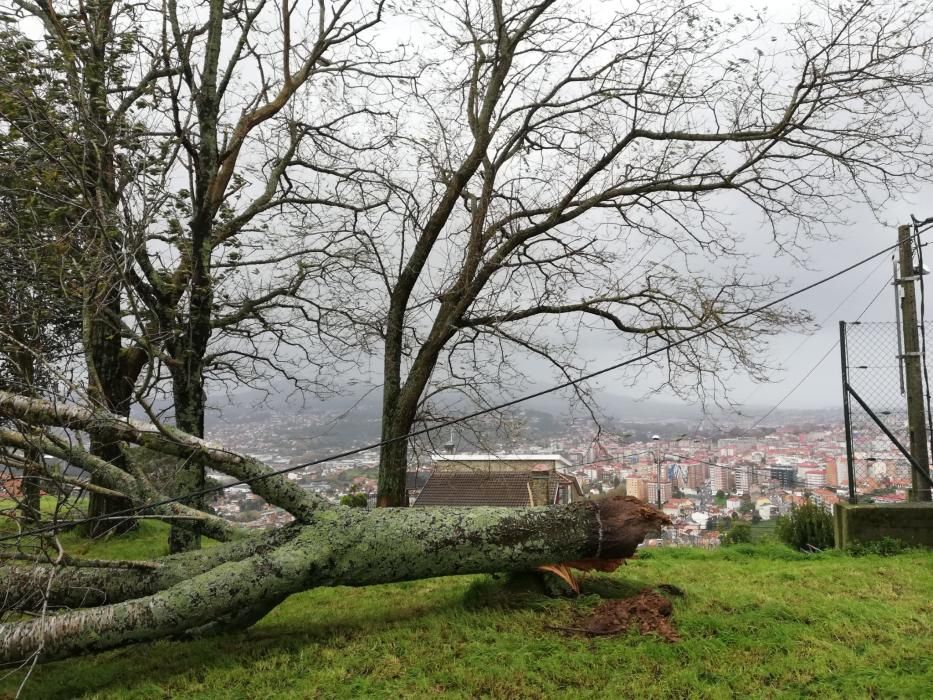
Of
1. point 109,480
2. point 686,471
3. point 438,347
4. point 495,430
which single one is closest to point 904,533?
point 686,471

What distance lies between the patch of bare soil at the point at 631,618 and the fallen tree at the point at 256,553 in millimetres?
438

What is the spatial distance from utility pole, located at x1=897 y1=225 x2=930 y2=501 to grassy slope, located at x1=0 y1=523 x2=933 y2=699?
2.43m

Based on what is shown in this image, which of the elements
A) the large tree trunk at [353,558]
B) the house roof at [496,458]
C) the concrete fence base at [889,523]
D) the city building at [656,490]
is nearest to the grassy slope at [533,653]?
the large tree trunk at [353,558]

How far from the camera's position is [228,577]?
14.3 feet

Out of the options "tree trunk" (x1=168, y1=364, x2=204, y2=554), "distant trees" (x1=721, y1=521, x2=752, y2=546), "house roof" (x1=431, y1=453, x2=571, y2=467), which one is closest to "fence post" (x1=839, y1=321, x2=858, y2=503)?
"distant trees" (x1=721, y1=521, x2=752, y2=546)

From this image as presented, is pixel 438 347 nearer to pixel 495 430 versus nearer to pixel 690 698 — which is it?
pixel 495 430

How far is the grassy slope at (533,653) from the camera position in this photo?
A: 3723 millimetres

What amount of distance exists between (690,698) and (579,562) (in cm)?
171

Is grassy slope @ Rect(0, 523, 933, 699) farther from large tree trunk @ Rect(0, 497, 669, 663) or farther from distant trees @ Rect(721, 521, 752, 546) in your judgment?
distant trees @ Rect(721, 521, 752, 546)

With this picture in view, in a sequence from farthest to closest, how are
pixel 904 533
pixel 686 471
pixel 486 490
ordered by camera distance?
pixel 486 490, pixel 686 471, pixel 904 533

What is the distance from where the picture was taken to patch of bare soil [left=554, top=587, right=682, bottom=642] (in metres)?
4.43

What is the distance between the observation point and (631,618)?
459cm

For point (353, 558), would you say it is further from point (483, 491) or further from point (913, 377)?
point (913, 377)

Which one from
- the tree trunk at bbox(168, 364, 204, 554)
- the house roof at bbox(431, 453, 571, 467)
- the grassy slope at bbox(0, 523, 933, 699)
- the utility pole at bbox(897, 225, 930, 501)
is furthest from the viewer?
the house roof at bbox(431, 453, 571, 467)
